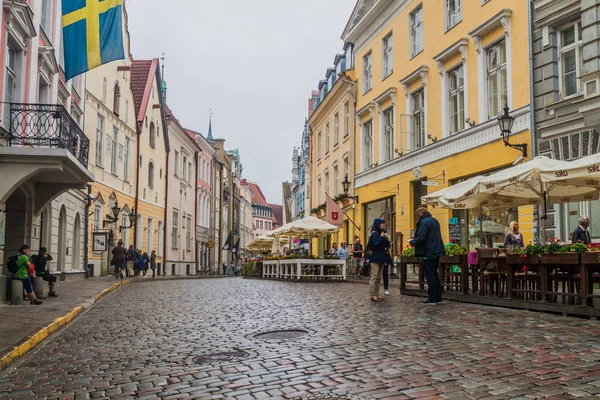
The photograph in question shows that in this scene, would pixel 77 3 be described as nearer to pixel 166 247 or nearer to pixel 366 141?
pixel 366 141

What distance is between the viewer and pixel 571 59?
15.2 meters

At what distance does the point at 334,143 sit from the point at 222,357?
1162 inches

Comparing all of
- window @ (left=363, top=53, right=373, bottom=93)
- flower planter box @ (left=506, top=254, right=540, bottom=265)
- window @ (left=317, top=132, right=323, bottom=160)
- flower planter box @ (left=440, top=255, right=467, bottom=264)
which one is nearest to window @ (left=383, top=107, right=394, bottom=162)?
window @ (left=363, top=53, right=373, bottom=93)

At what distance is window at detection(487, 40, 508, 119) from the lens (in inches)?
703

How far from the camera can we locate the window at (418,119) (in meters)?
23.1

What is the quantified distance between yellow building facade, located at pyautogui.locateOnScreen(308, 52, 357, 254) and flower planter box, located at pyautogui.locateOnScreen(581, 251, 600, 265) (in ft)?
58.1

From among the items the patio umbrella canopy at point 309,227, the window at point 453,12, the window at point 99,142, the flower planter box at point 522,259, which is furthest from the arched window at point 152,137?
the flower planter box at point 522,259

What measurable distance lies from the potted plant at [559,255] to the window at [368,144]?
61.0 ft

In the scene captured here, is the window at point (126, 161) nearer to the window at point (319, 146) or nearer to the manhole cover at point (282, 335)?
the window at point (319, 146)

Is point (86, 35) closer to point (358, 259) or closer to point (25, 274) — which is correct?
point (25, 274)

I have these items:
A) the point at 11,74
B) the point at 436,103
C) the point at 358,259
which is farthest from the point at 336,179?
the point at 11,74

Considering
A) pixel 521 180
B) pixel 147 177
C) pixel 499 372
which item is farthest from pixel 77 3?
pixel 147 177

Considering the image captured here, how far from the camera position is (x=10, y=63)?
1452cm

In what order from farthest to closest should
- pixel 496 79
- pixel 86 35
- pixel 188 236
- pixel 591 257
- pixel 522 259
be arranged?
pixel 188 236
pixel 496 79
pixel 86 35
pixel 522 259
pixel 591 257
